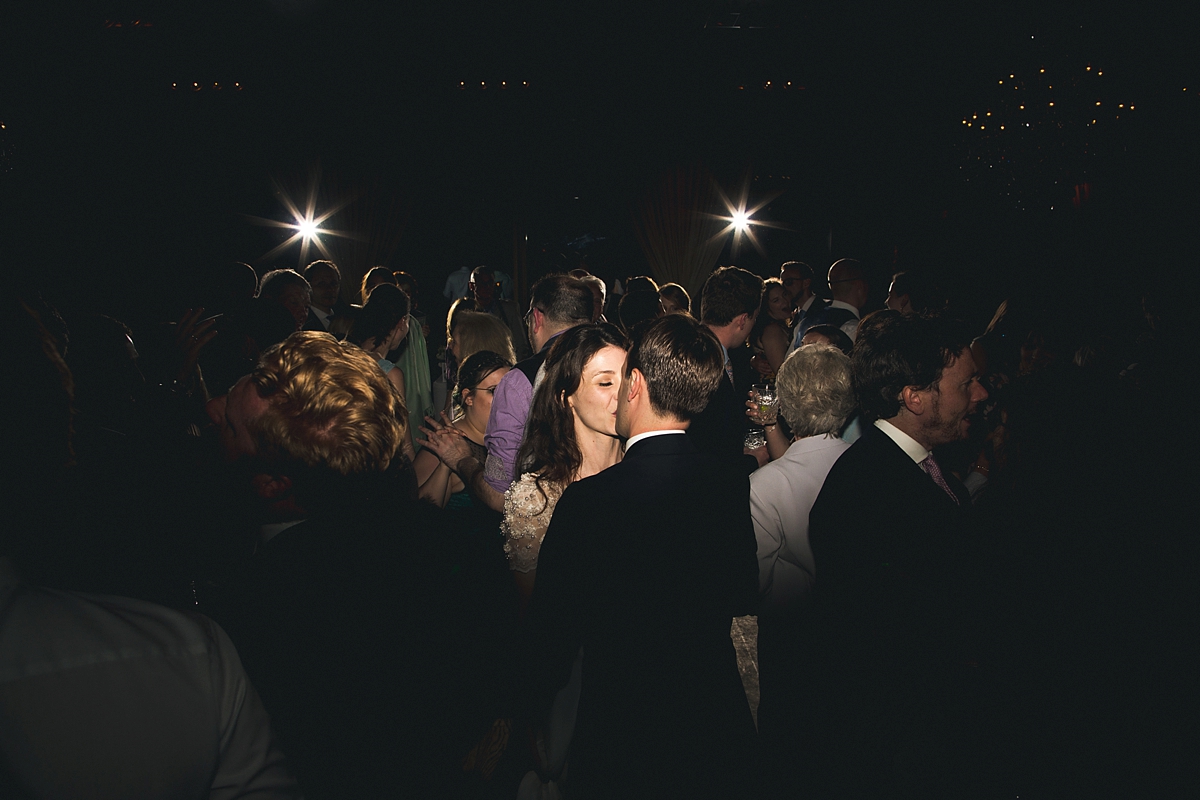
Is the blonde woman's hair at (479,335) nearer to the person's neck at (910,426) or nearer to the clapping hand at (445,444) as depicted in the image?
the clapping hand at (445,444)

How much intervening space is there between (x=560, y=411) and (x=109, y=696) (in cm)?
177

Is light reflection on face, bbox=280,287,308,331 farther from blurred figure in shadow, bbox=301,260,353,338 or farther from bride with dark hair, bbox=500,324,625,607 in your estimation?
bride with dark hair, bbox=500,324,625,607

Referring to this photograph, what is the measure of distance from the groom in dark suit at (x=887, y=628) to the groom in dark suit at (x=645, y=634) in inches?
15.5

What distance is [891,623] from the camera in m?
1.85

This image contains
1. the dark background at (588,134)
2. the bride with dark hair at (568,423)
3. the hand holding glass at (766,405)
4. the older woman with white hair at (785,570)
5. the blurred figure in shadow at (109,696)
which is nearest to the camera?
the blurred figure in shadow at (109,696)

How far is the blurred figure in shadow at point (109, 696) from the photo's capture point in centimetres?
65

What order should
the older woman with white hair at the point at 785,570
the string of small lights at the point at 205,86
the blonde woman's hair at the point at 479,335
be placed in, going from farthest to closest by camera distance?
the string of small lights at the point at 205,86
the blonde woman's hair at the point at 479,335
the older woman with white hair at the point at 785,570

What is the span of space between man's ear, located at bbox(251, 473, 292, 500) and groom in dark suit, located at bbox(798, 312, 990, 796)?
5.07ft

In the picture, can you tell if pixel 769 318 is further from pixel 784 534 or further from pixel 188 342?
pixel 188 342

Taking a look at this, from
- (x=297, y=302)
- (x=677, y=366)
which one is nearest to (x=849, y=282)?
(x=677, y=366)

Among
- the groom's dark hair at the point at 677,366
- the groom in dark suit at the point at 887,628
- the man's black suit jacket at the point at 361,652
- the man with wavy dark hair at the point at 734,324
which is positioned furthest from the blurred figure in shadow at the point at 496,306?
the man's black suit jacket at the point at 361,652

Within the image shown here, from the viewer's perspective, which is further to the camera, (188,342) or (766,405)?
(766,405)

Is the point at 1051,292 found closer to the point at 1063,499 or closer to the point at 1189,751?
the point at 1063,499

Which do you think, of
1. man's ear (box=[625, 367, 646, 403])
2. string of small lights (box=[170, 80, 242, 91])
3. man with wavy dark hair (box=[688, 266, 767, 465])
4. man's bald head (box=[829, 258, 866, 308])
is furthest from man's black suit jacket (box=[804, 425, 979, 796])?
string of small lights (box=[170, 80, 242, 91])
